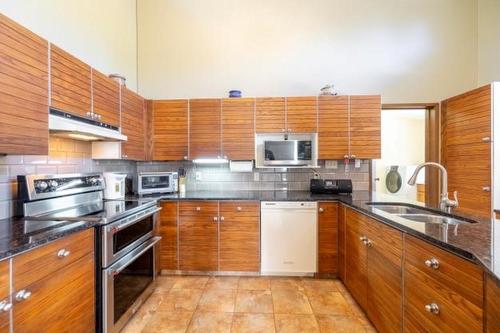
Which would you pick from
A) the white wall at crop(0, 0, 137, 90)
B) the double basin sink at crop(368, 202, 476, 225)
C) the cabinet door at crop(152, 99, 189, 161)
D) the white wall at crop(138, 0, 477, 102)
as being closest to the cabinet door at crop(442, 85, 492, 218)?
the white wall at crop(138, 0, 477, 102)

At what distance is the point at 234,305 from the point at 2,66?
2.34m

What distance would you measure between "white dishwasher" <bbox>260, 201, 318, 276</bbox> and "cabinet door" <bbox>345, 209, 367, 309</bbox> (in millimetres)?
404

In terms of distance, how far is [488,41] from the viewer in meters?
3.17

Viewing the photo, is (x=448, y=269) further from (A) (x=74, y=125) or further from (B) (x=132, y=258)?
(A) (x=74, y=125)

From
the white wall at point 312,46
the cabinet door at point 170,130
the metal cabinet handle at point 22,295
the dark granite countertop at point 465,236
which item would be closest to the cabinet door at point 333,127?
the white wall at point 312,46

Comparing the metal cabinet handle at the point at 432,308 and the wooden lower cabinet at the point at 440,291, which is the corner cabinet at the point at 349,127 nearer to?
the wooden lower cabinet at the point at 440,291

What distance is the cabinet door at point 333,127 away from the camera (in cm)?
296

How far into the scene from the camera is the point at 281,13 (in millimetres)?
3316

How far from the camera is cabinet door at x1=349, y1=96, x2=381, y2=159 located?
2.94 meters

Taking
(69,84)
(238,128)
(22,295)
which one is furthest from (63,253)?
(238,128)

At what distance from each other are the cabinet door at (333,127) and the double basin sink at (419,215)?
871mm

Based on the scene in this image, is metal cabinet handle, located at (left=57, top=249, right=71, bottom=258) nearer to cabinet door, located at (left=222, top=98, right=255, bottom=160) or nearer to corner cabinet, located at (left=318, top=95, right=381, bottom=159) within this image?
cabinet door, located at (left=222, top=98, right=255, bottom=160)

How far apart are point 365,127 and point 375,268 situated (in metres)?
1.77

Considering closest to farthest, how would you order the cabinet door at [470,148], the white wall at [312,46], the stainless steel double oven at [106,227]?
the stainless steel double oven at [106,227]
the cabinet door at [470,148]
the white wall at [312,46]
